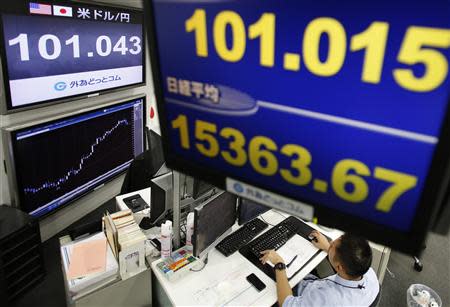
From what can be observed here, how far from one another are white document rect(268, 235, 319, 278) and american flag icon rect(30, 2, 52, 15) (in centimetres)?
249

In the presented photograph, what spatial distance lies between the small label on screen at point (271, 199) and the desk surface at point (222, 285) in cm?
116

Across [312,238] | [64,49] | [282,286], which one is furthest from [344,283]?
[64,49]

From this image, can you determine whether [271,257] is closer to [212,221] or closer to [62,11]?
[212,221]

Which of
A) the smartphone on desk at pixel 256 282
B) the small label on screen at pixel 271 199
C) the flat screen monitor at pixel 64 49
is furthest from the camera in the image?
the flat screen monitor at pixel 64 49

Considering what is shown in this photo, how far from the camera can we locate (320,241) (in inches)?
88.1

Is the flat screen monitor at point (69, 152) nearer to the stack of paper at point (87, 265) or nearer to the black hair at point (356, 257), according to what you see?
the stack of paper at point (87, 265)

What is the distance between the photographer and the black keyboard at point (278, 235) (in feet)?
7.07

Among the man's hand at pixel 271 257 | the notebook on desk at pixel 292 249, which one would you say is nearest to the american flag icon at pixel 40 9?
the notebook on desk at pixel 292 249

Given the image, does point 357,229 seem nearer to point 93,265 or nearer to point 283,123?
point 283,123

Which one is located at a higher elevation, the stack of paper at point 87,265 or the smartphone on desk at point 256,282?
the stack of paper at point 87,265

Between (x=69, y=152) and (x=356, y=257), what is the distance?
8.56ft

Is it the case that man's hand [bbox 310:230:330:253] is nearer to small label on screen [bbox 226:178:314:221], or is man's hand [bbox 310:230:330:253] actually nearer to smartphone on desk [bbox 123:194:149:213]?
smartphone on desk [bbox 123:194:149:213]

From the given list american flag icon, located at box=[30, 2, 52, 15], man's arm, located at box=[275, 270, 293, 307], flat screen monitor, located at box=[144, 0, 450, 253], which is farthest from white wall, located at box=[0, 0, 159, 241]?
flat screen monitor, located at box=[144, 0, 450, 253]

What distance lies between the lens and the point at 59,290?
9.04ft
